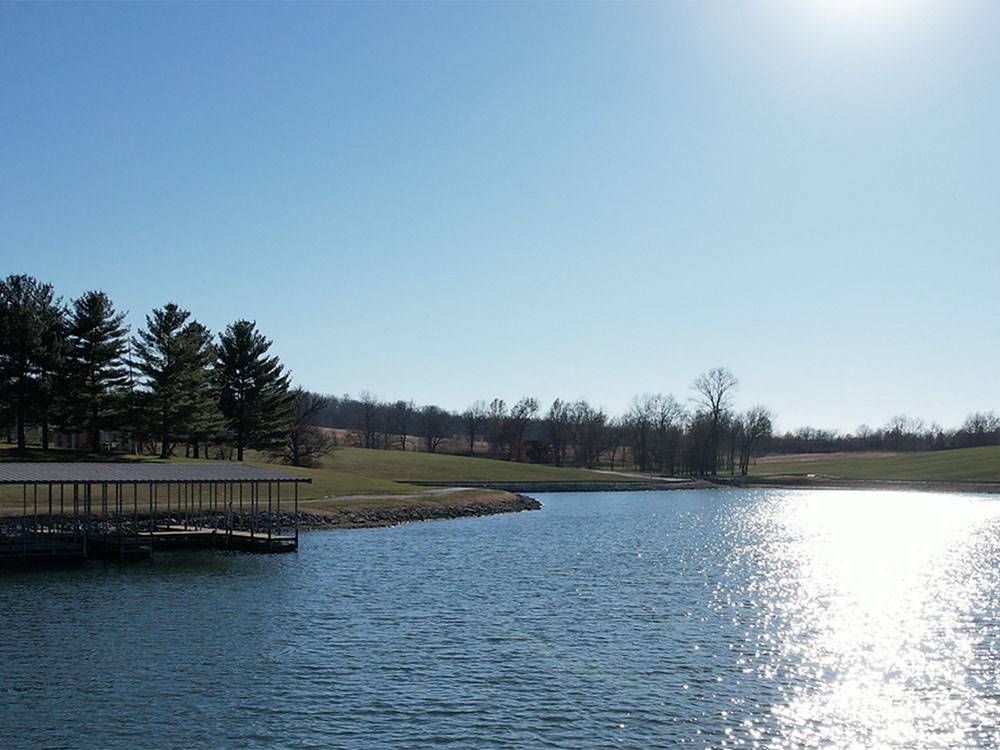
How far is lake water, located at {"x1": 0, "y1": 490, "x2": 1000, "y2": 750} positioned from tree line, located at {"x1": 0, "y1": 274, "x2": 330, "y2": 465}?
3332 centimetres

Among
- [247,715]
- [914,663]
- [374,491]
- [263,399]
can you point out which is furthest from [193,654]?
[263,399]

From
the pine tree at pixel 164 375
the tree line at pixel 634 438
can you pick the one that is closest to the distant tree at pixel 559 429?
the tree line at pixel 634 438

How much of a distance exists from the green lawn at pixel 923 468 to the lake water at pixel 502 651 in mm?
87690

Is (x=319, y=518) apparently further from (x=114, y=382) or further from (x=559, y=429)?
(x=559, y=429)

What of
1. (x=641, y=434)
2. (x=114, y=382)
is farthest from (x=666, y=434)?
(x=114, y=382)

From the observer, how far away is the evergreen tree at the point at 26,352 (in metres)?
73.8

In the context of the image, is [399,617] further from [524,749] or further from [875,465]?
[875,465]

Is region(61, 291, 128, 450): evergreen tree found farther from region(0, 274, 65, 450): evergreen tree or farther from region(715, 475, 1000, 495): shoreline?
region(715, 475, 1000, 495): shoreline

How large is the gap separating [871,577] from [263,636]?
28680mm

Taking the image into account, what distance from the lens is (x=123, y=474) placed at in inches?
1925

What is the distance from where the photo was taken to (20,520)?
51094mm

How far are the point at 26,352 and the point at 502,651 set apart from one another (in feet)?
199

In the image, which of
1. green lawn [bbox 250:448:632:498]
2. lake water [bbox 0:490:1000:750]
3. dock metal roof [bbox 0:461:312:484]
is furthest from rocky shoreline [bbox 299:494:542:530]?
lake water [bbox 0:490:1000:750]

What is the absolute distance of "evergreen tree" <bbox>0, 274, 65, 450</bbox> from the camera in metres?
73.8
